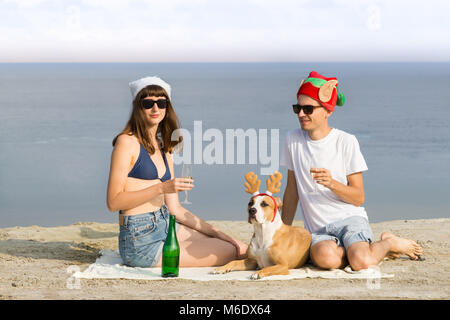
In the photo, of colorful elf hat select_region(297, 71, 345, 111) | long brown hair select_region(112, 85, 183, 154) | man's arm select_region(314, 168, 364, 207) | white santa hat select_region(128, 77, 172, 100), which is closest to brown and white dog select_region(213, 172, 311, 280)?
man's arm select_region(314, 168, 364, 207)

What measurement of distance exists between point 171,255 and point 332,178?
5.18 ft

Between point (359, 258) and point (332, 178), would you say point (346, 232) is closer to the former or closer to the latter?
point (359, 258)

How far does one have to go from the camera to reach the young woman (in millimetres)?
5566

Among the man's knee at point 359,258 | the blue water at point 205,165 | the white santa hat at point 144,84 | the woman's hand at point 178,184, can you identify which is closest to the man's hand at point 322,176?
the man's knee at point 359,258

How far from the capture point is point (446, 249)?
6.79 meters

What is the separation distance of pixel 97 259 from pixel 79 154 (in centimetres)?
1083

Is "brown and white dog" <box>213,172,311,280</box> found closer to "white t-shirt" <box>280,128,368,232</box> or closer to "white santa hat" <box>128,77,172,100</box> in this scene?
"white t-shirt" <box>280,128,368,232</box>

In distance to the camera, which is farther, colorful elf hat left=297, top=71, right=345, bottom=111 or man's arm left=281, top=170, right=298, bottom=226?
man's arm left=281, top=170, right=298, bottom=226

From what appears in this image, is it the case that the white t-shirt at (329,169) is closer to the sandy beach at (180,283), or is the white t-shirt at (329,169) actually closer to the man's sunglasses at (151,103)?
the sandy beach at (180,283)

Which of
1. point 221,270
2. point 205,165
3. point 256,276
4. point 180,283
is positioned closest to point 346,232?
point 256,276

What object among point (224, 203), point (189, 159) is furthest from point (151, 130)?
point (224, 203)

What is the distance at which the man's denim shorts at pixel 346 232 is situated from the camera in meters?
5.72

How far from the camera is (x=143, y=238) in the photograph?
569 centimetres

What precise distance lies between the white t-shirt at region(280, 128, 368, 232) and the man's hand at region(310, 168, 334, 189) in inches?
14.3
